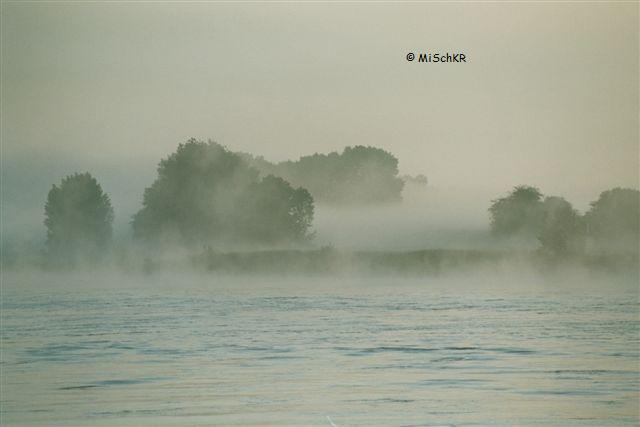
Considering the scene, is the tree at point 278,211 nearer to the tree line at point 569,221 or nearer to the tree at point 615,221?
the tree line at point 569,221

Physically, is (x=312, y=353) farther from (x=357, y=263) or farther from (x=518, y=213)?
(x=518, y=213)

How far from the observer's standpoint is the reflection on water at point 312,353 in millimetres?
5465

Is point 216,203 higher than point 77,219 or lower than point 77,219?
higher

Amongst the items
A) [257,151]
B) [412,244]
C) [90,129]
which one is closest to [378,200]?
[412,244]

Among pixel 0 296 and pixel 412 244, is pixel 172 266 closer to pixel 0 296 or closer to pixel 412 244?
pixel 0 296

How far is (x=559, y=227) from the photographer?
1005cm

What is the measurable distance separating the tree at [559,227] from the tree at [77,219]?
12.6 ft

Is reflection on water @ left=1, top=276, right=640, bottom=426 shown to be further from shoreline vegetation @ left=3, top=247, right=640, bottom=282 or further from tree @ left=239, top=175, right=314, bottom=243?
tree @ left=239, top=175, right=314, bottom=243

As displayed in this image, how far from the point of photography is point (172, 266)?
9.91m

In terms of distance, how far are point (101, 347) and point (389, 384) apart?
2181 mm

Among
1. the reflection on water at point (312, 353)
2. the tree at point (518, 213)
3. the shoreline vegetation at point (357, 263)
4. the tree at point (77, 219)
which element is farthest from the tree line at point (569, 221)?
the tree at point (77, 219)

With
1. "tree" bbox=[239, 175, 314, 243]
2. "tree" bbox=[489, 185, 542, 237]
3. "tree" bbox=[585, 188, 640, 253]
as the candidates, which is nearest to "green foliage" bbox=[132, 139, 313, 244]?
"tree" bbox=[239, 175, 314, 243]

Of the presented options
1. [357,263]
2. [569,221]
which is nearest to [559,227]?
[569,221]

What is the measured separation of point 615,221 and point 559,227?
510mm
